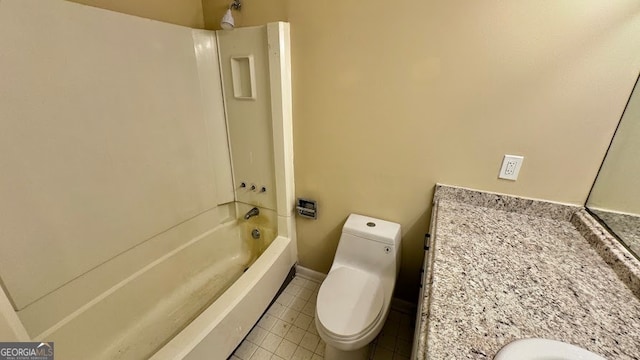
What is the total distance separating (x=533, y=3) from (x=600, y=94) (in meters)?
0.43

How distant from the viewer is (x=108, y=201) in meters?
1.24

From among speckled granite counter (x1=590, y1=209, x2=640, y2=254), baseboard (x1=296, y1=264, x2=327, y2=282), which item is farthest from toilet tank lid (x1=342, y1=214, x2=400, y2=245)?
speckled granite counter (x1=590, y1=209, x2=640, y2=254)

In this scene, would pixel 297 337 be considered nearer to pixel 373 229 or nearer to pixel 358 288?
pixel 358 288

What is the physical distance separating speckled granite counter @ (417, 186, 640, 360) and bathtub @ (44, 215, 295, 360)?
91 cm

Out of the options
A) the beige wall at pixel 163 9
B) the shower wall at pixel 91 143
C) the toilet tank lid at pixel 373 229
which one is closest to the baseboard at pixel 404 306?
the toilet tank lid at pixel 373 229

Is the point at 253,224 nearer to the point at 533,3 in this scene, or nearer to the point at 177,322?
the point at 177,322

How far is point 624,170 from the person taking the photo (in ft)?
3.19

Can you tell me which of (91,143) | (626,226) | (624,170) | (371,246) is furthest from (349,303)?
(91,143)

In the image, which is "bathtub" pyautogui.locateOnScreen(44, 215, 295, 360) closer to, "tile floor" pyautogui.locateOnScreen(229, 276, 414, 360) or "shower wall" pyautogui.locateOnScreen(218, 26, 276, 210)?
"tile floor" pyautogui.locateOnScreen(229, 276, 414, 360)

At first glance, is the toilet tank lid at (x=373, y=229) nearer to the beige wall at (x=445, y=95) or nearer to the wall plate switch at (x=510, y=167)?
the beige wall at (x=445, y=95)

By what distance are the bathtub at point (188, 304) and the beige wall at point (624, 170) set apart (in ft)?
5.29

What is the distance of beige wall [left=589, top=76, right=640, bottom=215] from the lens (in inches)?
36.6

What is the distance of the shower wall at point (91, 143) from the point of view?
3.07 feet

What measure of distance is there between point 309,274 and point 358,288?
663mm
